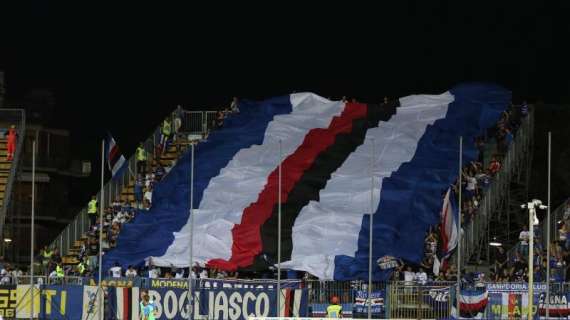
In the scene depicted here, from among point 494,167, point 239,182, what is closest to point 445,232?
point 494,167

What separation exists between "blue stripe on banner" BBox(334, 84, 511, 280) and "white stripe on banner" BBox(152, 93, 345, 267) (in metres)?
4.54

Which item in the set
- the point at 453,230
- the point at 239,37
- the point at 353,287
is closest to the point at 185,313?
the point at 353,287

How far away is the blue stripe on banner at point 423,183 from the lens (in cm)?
4512

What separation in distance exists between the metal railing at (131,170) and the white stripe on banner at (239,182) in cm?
388

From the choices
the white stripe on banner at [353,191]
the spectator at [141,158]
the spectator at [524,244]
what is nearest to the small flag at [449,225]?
the spectator at [524,244]

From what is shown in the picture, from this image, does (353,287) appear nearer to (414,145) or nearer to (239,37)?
(414,145)

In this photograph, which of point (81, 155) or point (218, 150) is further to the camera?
point (81, 155)

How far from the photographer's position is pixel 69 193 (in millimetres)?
68062

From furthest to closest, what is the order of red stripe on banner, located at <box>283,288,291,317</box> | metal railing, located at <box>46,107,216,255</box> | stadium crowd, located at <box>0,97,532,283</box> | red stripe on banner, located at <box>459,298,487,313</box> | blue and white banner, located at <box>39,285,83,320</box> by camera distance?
1. metal railing, located at <box>46,107,216,255</box>
2. stadium crowd, located at <box>0,97,532,283</box>
3. blue and white banner, located at <box>39,285,83,320</box>
4. red stripe on banner, located at <box>283,288,291,317</box>
5. red stripe on banner, located at <box>459,298,487,313</box>

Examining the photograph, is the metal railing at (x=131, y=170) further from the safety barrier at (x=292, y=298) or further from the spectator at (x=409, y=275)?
the spectator at (x=409, y=275)

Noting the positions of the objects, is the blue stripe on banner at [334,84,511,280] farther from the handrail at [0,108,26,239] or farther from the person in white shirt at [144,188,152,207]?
the handrail at [0,108,26,239]

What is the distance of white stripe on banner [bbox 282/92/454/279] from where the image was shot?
45.8 meters

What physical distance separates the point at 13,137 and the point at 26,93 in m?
10.6

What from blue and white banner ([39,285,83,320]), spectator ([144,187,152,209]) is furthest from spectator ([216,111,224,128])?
blue and white banner ([39,285,83,320])
